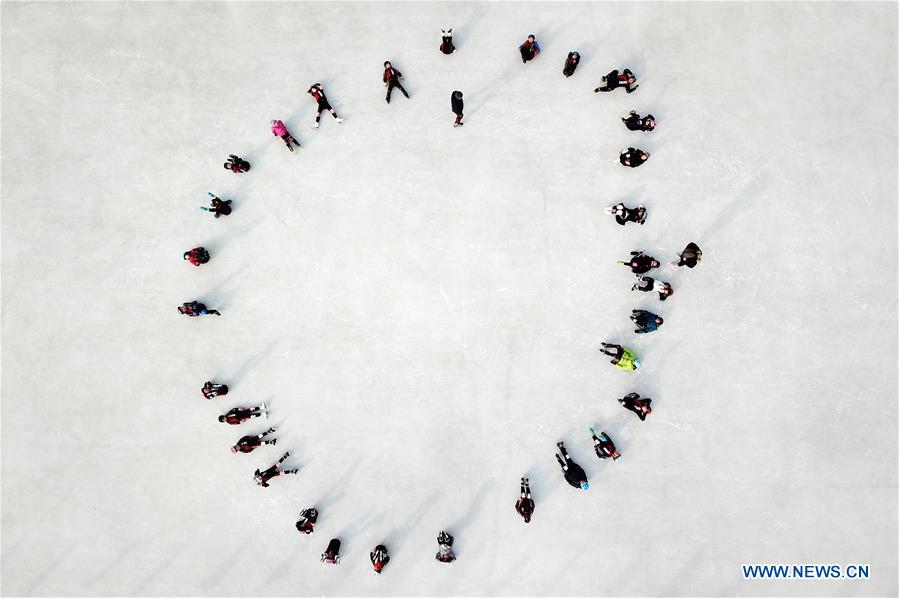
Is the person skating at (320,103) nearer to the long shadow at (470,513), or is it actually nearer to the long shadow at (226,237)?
the long shadow at (226,237)

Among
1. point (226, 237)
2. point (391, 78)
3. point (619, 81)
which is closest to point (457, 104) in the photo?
point (391, 78)

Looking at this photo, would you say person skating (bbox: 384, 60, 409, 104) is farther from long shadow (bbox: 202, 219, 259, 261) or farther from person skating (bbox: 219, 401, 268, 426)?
person skating (bbox: 219, 401, 268, 426)

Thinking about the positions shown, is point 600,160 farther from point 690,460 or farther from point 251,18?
point 251,18

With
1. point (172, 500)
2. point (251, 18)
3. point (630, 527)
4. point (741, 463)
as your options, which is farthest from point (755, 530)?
point (251, 18)

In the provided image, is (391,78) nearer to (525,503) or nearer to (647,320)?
(647,320)

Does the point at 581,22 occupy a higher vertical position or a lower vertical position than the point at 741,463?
higher

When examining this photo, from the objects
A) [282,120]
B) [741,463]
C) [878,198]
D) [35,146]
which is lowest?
[741,463]

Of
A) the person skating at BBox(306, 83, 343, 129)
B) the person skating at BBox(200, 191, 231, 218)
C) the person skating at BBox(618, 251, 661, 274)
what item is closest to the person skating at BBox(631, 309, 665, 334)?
the person skating at BBox(618, 251, 661, 274)
